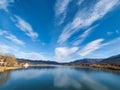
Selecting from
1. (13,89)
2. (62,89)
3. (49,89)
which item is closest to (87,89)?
(62,89)

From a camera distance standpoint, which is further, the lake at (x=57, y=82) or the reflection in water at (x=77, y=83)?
the reflection in water at (x=77, y=83)

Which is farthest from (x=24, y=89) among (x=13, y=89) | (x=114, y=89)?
(x=114, y=89)

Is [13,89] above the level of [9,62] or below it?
below

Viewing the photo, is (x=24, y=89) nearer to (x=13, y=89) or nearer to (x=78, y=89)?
(x=13, y=89)

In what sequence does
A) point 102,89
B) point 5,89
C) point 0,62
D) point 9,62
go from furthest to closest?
point 9,62 → point 0,62 → point 102,89 → point 5,89

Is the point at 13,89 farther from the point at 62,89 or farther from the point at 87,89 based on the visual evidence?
the point at 87,89

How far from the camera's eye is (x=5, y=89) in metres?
35.2

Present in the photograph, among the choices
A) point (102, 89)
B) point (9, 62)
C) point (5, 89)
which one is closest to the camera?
point (5, 89)

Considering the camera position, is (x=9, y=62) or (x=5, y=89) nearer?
(x=5, y=89)

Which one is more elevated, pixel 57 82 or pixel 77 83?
pixel 57 82

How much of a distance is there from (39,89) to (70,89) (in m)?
7.48

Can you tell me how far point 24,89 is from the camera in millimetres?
35656

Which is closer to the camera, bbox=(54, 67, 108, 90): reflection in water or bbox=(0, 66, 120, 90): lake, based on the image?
bbox=(0, 66, 120, 90): lake

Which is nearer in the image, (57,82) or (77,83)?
(77,83)
